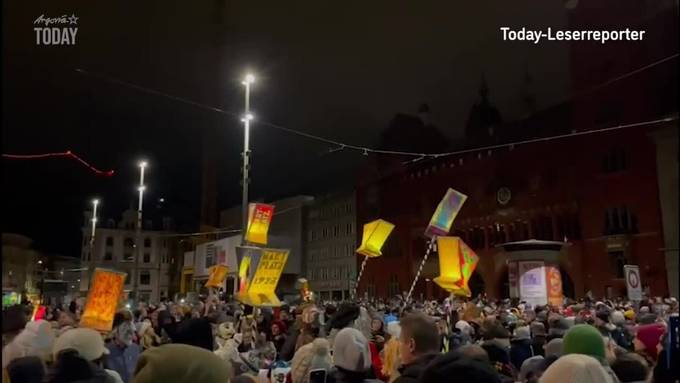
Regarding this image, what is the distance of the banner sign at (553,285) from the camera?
18.2 metres

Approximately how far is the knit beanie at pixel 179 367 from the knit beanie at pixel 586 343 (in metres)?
2.12

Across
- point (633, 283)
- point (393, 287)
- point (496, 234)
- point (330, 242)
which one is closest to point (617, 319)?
point (633, 283)

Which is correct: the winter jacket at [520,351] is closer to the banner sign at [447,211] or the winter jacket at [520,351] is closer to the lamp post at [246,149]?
the banner sign at [447,211]

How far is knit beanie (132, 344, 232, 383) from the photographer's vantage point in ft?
5.67

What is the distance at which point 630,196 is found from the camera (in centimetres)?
2455

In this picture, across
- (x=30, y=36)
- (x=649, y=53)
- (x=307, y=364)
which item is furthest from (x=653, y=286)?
(x=30, y=36)

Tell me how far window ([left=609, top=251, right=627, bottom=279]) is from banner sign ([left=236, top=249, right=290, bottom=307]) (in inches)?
766

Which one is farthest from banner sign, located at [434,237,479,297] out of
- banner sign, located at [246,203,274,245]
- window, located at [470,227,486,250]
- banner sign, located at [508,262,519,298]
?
window, located at [470,227,486,250]

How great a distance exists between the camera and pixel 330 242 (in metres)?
45.1

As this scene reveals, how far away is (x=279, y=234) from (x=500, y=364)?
35.6m

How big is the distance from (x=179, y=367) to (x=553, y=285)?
18525mm

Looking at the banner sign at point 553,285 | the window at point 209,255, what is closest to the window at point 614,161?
the banner sign at point 553,285

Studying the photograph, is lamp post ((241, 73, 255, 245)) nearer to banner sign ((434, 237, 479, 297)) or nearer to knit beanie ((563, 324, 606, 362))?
banner sign ((434, 237, 479, 297))

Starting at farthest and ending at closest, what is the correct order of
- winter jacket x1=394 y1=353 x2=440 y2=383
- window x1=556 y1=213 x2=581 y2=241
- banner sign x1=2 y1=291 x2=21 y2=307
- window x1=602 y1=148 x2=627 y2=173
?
window x1=556 y1=213 x2=581 y2=241 → window x1=602 y1=148 x2=627 y2=173 → banner sign x1=2 y1=291 x2=21 y2=307 → winter jacket x1=394 y1=353 x2=440 y2=383
